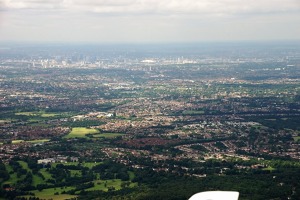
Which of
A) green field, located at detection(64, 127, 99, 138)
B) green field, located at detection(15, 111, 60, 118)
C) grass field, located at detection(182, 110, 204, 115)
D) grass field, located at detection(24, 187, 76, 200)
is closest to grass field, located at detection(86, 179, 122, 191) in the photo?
grass field, located at detection(24, 187, 76, 200)

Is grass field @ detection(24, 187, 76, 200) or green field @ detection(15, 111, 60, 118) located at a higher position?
grass field @ detection(24, 187, 76, 200)

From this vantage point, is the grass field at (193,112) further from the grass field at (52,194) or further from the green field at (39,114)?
the grass field at (52,194)

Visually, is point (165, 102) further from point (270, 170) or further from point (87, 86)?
point (270, 170)

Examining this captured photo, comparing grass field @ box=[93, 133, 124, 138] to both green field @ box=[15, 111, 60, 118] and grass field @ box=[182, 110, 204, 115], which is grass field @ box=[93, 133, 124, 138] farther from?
grass field @ box=[182, 110, 204, 115]

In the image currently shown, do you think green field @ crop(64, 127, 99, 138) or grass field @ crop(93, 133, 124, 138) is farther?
green field @ crop(64, 127, 99, 138)

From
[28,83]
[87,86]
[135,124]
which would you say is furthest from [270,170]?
[28,83]

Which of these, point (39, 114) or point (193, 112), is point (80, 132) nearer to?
point (39, 114)

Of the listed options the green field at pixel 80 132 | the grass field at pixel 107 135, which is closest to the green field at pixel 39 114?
the green field at pixel 80 132

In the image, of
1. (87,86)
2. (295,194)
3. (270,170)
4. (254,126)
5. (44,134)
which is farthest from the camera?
(87,86)

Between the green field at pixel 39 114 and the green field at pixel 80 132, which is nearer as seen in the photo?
the green field at pixel 80 132
